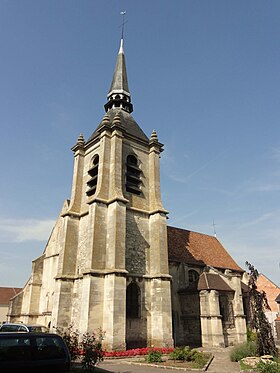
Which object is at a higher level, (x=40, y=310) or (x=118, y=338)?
(x=40, y=310)

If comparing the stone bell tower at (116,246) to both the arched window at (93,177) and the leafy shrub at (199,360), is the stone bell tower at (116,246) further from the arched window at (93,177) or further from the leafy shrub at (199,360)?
the leafy shrub at (199,360)

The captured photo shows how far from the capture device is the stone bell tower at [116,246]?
17250 mm

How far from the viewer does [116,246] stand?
59.7 ft

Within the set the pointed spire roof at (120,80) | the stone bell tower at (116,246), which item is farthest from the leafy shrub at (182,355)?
the pointed spire roof at (120,80)

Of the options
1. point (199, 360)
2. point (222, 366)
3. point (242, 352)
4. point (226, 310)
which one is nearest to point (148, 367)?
point (199, 360)

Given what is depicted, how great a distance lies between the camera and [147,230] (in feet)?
70.1

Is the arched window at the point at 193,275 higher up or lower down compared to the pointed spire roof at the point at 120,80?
lower down

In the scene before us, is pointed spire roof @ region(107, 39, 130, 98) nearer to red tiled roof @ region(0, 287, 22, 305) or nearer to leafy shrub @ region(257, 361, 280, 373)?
leafy shrub @ region(257, 361, 280, 373)

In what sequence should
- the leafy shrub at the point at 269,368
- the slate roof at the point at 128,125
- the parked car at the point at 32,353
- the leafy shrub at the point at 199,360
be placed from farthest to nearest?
the slate roof at the point at 128,125
the leafy shrub at the point at 199,360
the leafy shrub at the point at 269,368
the parked car at the point at 32,353

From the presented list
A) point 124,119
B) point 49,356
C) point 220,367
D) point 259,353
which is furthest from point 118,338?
point 124,119

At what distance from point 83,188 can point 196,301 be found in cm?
1223

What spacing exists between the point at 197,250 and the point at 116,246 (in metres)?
12.3

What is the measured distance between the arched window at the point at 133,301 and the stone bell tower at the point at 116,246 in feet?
0.19

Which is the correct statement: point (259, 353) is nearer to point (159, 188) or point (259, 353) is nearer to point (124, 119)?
point (159, 188)
